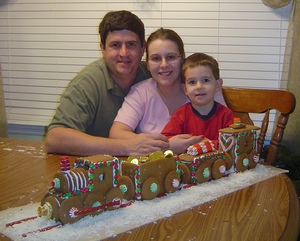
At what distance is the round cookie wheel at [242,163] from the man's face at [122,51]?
0.78 metres

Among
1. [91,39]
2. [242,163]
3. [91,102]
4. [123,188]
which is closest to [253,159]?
[242,163]

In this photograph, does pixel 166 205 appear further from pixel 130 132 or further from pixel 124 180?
pixel 130 132

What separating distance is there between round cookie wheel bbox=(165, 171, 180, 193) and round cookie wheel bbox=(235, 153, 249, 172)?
0.28 meters

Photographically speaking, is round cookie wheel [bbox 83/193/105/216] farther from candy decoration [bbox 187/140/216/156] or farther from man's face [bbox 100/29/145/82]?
man's face [bbox 100/29/145/82]

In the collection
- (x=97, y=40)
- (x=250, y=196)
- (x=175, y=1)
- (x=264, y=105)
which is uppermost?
(x=175, y=1)

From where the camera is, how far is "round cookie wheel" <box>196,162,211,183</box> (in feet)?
3.99

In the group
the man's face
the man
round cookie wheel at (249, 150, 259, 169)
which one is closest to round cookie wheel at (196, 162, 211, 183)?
round cookie wheel at (249, 150, 259, 169)

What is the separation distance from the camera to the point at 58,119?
5.73 feet

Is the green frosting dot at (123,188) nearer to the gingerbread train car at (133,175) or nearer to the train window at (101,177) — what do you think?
the gingerbread train car at (133,175)

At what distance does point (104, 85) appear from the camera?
194 centimetres

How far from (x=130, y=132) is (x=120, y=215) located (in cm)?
76

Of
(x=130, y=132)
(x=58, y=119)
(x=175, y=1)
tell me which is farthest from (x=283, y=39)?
(x=58, y=119)

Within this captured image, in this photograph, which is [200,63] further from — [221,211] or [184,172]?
[221,211]

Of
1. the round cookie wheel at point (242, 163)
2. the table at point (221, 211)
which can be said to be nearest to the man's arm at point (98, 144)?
the table at point (221, 211)
